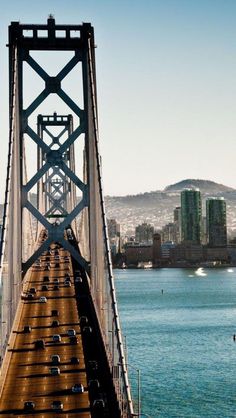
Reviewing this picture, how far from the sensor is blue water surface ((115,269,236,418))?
114 ft

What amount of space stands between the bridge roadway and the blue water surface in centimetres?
601

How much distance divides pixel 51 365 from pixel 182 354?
27544 mm

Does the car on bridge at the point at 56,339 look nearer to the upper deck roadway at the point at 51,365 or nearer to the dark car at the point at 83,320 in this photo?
the upper deck roadway at the point at 51,365

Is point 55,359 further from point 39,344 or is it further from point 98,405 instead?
point 98,405

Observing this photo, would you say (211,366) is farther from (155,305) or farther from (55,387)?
(155,305)

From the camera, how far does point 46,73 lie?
26.2 metres

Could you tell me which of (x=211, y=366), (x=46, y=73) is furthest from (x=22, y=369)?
(x=211, y=366)

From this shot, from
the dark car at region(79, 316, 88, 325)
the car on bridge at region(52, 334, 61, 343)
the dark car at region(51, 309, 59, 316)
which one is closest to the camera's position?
the car on bridge at region(52, 334, 61, 343)

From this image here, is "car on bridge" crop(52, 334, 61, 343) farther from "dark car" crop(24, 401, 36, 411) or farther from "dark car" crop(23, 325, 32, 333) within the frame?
"dark car" crop(24, 401, 36, 411)

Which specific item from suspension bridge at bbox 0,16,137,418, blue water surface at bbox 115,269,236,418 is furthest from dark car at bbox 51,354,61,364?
blue water surface at bbox 115,269,236,418

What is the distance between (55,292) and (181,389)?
722cm

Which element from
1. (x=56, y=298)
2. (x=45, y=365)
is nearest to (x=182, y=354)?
(x=56, y=298)

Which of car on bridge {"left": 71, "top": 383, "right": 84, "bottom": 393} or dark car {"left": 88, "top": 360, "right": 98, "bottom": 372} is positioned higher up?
dark car {"left": 88, "top": 360, "right": 98, "bottom": 372}

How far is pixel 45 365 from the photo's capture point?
2228 centimetres
